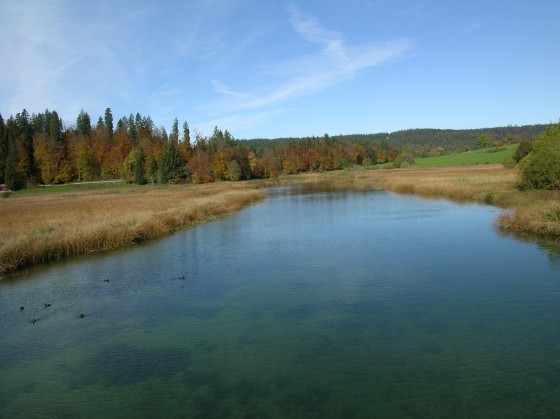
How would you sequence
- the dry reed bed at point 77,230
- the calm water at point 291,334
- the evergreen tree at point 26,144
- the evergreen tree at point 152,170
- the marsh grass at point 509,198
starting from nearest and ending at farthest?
the calm water at point 291,334
the dry reed bed at point 77,230
the marsh grass at point 509,198
the evergreen tree at point 26,144
the evergreen tree at point 152,170

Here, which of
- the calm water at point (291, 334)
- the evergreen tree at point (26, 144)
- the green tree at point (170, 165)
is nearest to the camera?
the calm water at point (291, 334)

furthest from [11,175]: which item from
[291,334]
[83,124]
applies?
[291,334]

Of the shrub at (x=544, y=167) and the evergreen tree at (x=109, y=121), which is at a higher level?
the evergreen tree at (x=109, y=121)

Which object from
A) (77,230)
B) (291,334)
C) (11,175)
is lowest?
(291,334)

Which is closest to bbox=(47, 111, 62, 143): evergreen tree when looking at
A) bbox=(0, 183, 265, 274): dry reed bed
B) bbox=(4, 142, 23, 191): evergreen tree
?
bbox=(4, 142, 23, 191): evergreen tree

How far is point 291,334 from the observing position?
409 inches

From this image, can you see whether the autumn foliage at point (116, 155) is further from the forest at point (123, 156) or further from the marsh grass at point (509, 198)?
the marsh grass at point (509, 198)

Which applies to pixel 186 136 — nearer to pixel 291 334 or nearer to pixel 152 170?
pixel 152 170

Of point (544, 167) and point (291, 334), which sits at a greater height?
point (544, 167)

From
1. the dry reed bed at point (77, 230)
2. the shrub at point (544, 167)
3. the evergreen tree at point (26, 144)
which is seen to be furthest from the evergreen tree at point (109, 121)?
the shrub at point (544, 167)

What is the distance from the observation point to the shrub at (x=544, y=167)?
28.2 m

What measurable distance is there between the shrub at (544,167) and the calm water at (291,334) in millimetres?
11989

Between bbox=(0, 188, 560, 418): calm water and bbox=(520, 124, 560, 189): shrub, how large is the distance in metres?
12.0

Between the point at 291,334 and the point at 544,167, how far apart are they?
2601 centimetres
